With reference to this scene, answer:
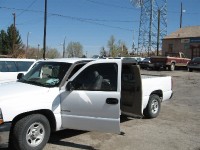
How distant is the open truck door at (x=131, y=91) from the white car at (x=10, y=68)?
A: 5932 millimetres

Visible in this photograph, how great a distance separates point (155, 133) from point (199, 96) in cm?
744

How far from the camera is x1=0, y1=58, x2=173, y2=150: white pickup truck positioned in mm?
5504

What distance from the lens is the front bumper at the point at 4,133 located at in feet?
17.2

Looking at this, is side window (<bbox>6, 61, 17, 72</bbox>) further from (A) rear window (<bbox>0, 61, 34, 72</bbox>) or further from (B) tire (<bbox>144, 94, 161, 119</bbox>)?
(B) tire (<bbox>144, 94, 161, 119</bbox>)

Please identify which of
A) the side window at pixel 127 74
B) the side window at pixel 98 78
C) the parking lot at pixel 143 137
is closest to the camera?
the side window at pixel 98 78

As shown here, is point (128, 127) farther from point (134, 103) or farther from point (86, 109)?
point (86, 109)

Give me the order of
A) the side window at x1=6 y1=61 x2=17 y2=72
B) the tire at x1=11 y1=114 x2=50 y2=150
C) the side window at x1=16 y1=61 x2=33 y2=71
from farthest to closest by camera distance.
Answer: the side window at x1=16 y1=61 x2=33 y2=71 < the side window at x1=6 y1=61 x2=17 y2=72 < the tire at x1=11 y1=114 x2=50 y2=150

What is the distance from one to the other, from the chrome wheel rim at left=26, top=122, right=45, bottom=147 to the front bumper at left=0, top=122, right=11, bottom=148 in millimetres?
423

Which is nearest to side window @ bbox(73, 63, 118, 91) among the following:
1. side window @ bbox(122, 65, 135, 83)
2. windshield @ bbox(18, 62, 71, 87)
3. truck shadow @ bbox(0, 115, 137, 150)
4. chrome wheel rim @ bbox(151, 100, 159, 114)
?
windshield @ bbox(18, 62, 71, 87)

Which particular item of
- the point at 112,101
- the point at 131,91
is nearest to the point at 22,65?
the point at 131,91

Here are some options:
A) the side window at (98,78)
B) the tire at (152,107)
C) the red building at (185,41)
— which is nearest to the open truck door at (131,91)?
the tire at (152,107)

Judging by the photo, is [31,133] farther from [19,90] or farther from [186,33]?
[186,33]

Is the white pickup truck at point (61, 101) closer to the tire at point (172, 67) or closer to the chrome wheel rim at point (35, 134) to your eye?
the chrome wheel rim at point (35, 134)

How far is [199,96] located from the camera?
14258 mm
